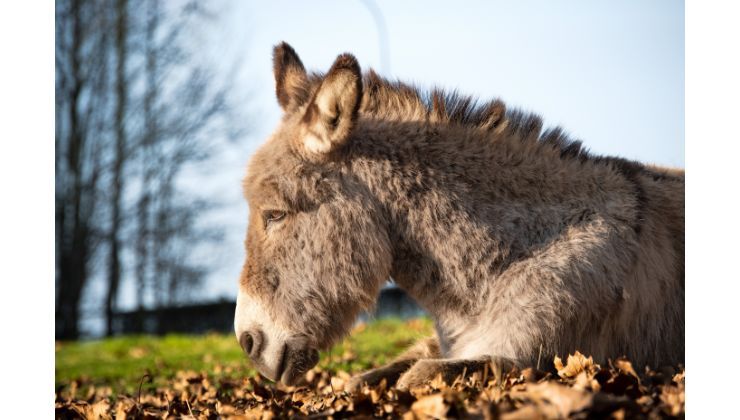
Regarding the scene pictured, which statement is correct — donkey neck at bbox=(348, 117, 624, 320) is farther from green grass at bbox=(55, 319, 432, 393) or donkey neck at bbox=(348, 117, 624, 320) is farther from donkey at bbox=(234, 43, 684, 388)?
green grass at bbox=(55, 319, 432, 393)

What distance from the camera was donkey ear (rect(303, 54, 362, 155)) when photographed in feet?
10.8

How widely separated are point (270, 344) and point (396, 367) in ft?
2.19

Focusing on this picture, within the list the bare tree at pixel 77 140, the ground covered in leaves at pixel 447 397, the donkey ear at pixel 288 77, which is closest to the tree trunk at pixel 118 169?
the bare tree at pixel 77 140

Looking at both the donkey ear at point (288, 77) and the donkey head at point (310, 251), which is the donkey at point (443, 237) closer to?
the donkey head at point (310, 251)

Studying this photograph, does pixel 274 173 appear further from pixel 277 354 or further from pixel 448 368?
pixel 448 368

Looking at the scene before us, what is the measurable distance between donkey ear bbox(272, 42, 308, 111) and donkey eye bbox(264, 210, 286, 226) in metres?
0.69

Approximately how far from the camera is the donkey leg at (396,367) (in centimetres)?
337

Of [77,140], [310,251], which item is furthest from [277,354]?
[77,140]

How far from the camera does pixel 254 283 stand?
3576mm

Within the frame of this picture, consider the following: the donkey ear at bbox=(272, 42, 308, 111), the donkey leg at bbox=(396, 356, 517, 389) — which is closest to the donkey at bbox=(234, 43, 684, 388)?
the donkey leg at bbox=(396, 356, 517, 389)

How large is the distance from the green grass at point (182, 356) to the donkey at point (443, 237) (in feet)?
5.59
